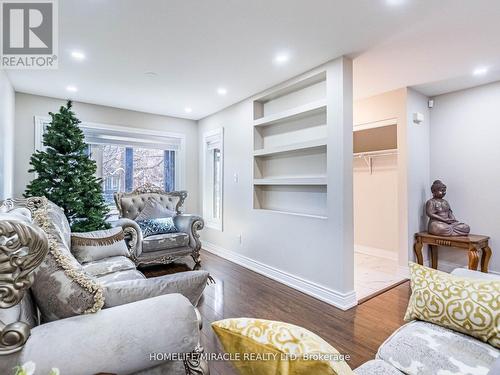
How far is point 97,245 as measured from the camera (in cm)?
259

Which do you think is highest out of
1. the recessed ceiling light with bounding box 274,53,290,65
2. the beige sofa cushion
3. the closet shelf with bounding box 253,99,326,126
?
the recessed ceiling light with bounding box 274,53,290,65

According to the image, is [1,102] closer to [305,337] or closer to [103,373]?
[103,373]

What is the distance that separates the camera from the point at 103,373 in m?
0.89

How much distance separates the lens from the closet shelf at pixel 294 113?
2.84 meters

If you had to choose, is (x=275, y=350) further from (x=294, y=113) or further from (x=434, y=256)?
(x=434, y=256)

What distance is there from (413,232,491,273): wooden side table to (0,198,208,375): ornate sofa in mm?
3293

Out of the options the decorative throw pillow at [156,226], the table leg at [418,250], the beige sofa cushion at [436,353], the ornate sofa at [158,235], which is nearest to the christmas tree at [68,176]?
the ornate sofa at [158,235]

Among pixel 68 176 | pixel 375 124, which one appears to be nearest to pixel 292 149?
pixel 375 124

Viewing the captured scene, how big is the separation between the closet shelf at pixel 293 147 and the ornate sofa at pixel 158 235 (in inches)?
55.0

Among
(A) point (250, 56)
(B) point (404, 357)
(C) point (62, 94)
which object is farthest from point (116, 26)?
(B) point (404, 357)

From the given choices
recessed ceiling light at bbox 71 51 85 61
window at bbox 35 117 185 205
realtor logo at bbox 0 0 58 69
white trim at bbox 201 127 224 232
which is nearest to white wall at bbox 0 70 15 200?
realtor logo at bbox 0 0 58 69

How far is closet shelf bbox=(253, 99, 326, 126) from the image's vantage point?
9.32ft

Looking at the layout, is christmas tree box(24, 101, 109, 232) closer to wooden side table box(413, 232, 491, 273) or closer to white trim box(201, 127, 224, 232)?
white trim box(201, 127, 224, 232)

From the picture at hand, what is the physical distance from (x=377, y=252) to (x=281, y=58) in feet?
11.7
